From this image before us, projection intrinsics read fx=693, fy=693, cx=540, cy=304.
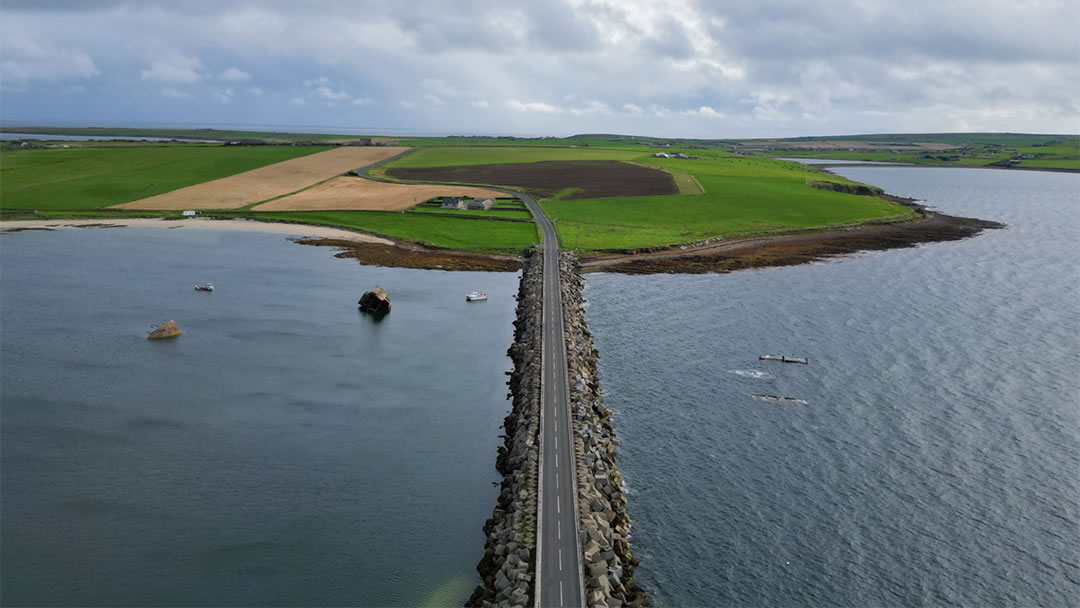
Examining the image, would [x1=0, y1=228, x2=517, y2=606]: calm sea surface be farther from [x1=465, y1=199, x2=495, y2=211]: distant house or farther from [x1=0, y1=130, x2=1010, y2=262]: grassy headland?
[x1=465, y1=199, x2=495, y2=211]: distant house

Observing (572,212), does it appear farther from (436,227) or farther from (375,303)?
(375,303)

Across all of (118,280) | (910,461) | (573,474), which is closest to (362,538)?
(573,474)

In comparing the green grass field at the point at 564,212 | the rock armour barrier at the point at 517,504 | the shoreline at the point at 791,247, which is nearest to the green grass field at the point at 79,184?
the green grass field at the point at 564,212

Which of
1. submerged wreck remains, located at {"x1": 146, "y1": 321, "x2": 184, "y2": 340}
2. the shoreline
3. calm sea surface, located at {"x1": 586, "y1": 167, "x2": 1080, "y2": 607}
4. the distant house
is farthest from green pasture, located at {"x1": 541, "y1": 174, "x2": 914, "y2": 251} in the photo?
submerged wreck remains, located at {"x1": 146, "y1": 321, "x2": 184, "y2": 340}

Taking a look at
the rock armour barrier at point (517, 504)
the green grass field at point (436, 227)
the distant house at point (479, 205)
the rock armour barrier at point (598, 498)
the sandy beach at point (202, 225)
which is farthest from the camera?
the distant house at point (479, 205)

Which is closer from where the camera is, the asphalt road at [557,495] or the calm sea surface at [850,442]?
the asphalt road at [557,495]

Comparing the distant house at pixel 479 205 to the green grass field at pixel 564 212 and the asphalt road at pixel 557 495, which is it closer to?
the green grass field at pixel 564 212

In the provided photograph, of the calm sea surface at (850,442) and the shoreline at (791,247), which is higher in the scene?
the shoreline at (791,247)
